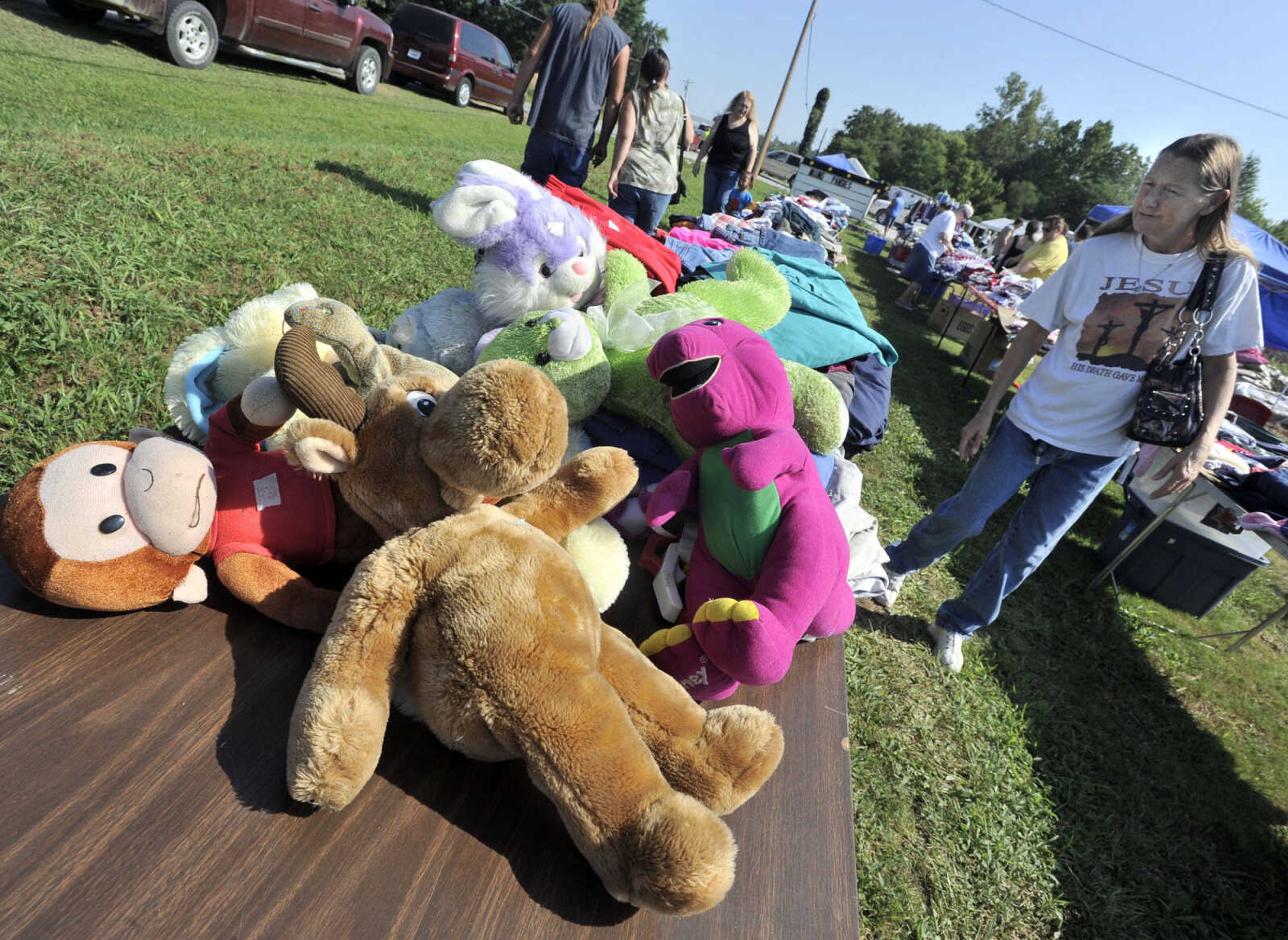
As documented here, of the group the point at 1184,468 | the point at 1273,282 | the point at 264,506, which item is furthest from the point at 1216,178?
the point at 1273,282

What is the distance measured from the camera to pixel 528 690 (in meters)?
0.93

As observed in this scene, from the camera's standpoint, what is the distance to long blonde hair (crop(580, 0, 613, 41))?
12.8 feet

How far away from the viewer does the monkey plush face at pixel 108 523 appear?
1020 mm

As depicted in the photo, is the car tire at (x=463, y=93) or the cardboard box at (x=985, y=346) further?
the car tire at (x=463, y=93)

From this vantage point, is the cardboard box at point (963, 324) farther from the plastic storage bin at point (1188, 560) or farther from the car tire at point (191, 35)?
the car tire at point (191, 35)

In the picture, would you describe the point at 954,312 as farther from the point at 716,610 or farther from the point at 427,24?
the point at 427,24

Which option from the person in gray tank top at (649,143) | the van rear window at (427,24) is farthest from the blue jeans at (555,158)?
the van rear window at (427,24)

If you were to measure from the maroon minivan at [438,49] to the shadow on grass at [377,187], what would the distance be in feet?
32.6

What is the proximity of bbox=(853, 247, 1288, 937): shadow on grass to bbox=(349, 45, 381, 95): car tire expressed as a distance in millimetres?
11430

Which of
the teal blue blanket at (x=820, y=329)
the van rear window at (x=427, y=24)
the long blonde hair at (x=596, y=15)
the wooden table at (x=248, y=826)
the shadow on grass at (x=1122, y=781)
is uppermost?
the van rear window at (x=427, y=24)

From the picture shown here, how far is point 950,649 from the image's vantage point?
9.00 ft

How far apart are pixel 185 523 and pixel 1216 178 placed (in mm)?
2633

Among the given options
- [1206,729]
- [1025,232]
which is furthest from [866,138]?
[1206,729]

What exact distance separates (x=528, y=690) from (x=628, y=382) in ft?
3.49
